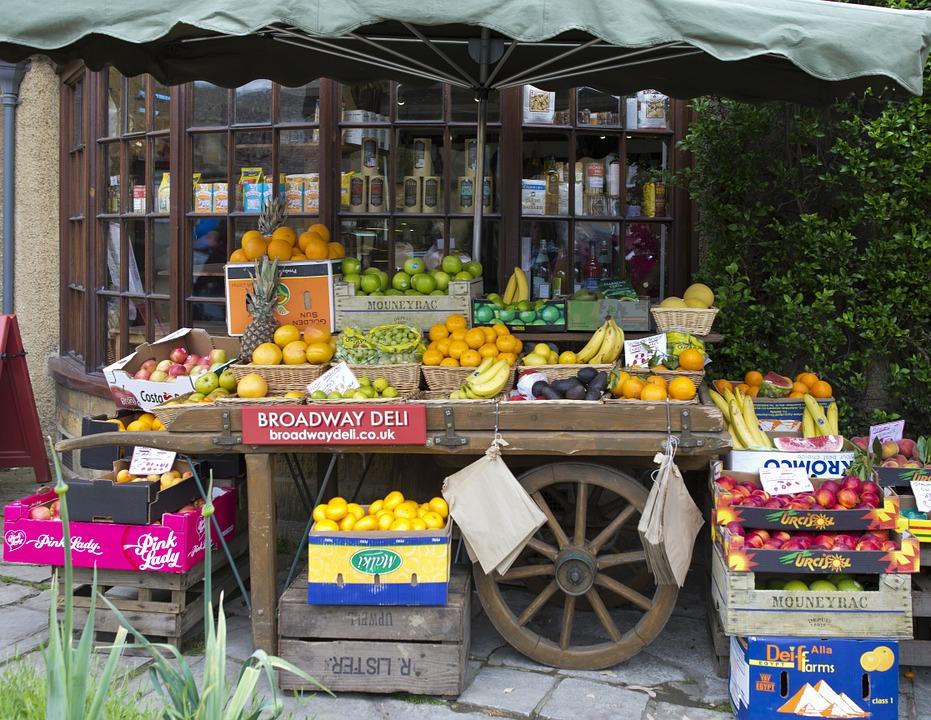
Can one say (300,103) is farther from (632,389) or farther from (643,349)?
(632,389)

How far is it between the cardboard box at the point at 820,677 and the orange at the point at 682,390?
98 centimetres

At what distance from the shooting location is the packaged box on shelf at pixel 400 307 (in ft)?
16.6

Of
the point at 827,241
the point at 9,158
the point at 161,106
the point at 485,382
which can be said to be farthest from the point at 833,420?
the point at 9,158

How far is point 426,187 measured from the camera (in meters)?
6.19

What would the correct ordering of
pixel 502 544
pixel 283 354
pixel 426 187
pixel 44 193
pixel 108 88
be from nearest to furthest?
pixel 502 544 < pixel 283 354 < pixel 426 187 < pixel 108 88 < pixel 44 193

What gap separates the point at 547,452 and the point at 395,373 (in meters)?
0.76

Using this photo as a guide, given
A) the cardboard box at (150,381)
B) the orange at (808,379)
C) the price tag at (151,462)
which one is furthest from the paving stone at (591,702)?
the cardboard box at (150,381)

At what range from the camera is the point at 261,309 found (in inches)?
188

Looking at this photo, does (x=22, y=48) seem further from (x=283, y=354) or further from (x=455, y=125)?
(x=455, y=125)

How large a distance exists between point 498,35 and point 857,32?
192 cm

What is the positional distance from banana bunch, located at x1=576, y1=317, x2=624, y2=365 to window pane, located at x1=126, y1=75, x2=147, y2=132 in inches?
145

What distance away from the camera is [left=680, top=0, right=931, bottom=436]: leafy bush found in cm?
516

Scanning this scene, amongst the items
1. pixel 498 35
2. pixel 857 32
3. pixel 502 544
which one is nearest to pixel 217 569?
pixel 502 544

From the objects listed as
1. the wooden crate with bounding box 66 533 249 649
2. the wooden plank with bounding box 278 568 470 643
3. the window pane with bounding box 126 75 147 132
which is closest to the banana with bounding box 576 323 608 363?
the wooden plank with bounding box 278 568 470 643
